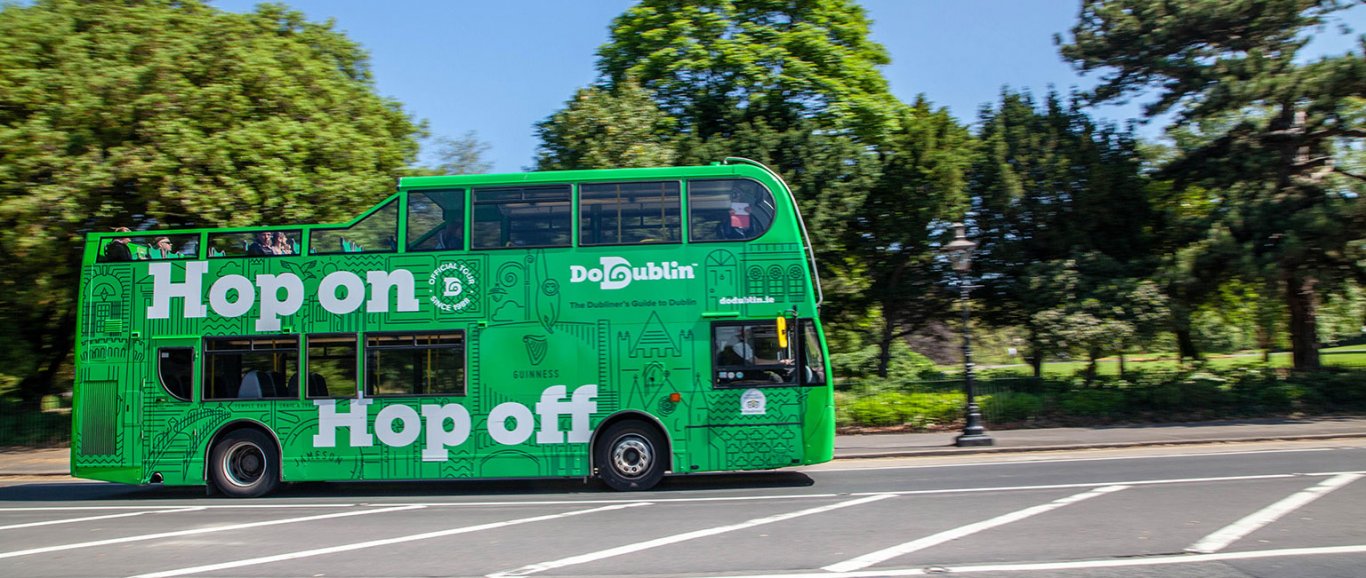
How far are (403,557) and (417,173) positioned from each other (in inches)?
724

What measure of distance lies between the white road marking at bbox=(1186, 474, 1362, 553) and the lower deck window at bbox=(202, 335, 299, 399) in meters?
11.0

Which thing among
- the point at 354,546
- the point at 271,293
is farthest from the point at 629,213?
the point at 354,546

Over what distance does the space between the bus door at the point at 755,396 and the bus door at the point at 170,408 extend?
7.19 m

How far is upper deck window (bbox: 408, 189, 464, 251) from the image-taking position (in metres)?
12.6

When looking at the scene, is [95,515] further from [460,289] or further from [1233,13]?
[1233,13]

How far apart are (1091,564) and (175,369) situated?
11731 millimetres

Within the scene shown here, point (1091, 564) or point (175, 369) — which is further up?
point (175, 369)

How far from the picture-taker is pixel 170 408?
12.9m

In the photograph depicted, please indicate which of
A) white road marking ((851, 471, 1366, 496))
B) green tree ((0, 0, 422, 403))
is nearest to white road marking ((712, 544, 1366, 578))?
white road marking ((851, 471, 1366, 496))

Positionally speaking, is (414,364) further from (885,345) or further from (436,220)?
(885,345)

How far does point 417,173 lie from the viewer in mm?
25172

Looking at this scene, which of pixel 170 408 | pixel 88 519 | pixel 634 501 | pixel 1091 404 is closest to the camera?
pixel 88 519

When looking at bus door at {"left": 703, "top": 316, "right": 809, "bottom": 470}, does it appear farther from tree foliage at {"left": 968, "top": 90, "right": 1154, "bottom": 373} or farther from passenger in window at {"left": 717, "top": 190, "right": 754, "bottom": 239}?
tree foliage at {"left": 968, "top": 90, "right": 1154, "bottom": 373}

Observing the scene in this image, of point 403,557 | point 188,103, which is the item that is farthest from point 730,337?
point 188,103
